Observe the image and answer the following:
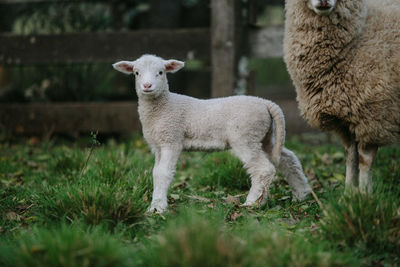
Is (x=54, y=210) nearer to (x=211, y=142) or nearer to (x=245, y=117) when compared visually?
(x=211, y=142)

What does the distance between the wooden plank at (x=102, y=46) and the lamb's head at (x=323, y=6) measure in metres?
2.50

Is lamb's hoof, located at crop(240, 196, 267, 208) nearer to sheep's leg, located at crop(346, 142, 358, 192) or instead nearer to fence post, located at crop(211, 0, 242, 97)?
sheep's leg, located at crop(346, 142, 358, 192)

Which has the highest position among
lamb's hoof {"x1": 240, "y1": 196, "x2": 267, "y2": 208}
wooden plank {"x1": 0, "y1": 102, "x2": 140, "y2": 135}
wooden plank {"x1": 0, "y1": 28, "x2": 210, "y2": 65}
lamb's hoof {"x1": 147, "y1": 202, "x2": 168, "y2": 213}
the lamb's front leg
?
wooden plank {"x1": 0, "y1": 28, "x2": 210, "y2": 65}

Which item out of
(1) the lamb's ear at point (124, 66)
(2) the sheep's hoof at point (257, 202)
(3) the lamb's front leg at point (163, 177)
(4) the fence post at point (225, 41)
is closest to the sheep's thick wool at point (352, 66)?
(2) the sheep's hoof at point (257, 202)

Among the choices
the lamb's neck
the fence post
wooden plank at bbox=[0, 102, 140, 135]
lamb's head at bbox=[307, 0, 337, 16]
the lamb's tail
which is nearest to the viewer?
lamb's head at bbox=[307, 0, 337, 16]

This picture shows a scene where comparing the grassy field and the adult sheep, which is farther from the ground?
the adult sheep

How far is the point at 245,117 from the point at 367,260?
128 cm

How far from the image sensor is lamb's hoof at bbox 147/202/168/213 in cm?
281

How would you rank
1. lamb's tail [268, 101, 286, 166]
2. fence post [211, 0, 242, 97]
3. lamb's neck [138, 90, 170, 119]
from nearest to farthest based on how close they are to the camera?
lamb's tail [268, 101, 286, 166]
lamb's neck [138, 90, 170, 119]
fence post [211, 0, 242, 97]

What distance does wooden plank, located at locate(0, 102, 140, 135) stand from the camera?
549 cm

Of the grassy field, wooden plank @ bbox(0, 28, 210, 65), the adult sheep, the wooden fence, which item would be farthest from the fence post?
the adult sheep

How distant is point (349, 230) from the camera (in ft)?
7.04

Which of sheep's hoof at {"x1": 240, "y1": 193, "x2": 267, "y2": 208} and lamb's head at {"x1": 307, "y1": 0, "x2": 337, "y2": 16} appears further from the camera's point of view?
sheep's hoof at {"x1": 240, "y1": 193, "x2": 267, "y2": 208}

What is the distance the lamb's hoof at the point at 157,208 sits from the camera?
281 cm
